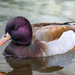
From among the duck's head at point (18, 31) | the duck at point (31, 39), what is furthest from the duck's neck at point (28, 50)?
the duck's head at point (18, 31)

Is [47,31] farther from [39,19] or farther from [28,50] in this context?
[39,19]

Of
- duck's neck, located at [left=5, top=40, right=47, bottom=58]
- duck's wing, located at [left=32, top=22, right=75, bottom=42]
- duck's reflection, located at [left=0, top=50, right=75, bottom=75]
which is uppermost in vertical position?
duck's wing, located at [left=32, top=22, right=75, bottom=42]

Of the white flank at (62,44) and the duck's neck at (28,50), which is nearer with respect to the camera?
the duck's neck at (28,50)

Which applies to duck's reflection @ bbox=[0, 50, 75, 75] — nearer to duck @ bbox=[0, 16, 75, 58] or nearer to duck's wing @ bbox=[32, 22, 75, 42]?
duck @ bbox=[0, 16, 75, 58]

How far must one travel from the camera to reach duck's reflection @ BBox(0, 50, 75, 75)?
5532mm

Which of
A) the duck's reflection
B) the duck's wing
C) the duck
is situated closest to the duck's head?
the duck

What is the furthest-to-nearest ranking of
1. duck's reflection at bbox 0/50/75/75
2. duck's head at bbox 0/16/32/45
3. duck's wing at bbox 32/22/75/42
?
duck's wing at bbox 32/22/75/42, duck's head at bbox 0/16/32/45, duck's reflection at bbox 0/50/75/75

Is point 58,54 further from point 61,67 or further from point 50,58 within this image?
point 61,67

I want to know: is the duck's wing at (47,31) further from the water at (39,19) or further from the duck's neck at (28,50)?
the water at (39,19)

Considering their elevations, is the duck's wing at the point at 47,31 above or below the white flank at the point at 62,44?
above

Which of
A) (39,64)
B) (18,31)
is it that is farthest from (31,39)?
(39,64)

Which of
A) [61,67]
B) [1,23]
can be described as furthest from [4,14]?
[61,67]

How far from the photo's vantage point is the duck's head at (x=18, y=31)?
18.9 feet

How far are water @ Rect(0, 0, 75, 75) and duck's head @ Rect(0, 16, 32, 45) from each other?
1.73 ft
